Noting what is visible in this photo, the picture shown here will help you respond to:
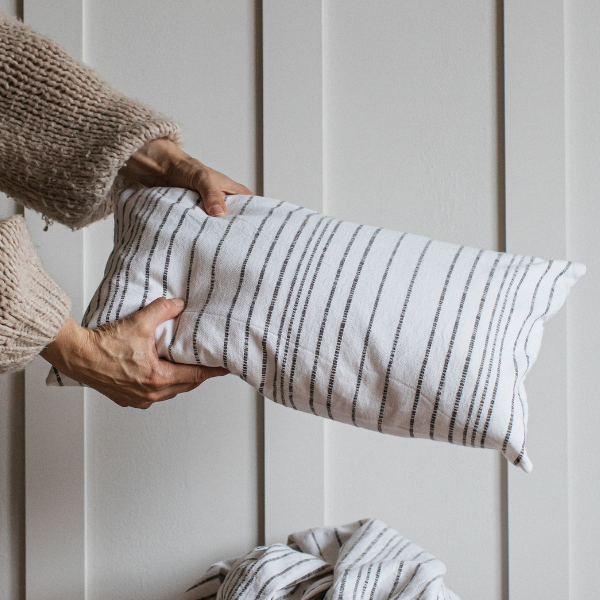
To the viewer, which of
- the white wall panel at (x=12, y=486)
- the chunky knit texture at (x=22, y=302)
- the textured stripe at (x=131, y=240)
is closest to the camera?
the chunky knit texture at (x=22, y=302)

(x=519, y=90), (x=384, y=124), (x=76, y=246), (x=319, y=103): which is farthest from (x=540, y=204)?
(x=76, y=246)

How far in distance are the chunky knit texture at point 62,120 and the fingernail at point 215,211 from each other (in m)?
0.11

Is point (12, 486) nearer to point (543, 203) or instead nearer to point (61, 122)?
point (61, 122)

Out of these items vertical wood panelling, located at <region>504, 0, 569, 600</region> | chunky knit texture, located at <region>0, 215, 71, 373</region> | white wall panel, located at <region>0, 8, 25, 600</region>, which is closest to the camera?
chunky knit texture, located at <region>0, 215, 71, 373</region>

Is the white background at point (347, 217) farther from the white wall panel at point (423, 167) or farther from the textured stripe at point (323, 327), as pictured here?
the textured stripe at point (323, 327)

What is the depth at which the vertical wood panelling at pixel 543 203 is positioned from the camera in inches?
37.9

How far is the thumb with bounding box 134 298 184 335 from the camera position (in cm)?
58

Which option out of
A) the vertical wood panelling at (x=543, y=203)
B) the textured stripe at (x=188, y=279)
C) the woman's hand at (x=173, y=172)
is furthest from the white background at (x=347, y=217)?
the textured stripe at (x=188, y=279)

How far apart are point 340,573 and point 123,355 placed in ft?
1.20

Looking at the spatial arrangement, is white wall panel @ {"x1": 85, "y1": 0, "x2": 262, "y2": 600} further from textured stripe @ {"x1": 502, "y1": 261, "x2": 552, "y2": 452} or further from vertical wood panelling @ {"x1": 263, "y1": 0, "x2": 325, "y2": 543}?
textured stripe @ {"x1": 502, "y1": 261, "x2": 552, "y2": 452}

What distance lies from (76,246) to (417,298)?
723 mm

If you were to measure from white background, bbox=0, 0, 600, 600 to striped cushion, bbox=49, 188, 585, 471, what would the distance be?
1.40 feet

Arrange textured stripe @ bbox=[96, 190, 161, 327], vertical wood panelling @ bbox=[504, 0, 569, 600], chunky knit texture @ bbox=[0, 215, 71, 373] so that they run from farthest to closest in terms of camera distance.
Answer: vertical wood panelling @ bbox=[504, 0, 569, 600], textured stripe @ bbox=[96, 190, 161, 327], chunky knit texture @ bbox=[0, 215, 71, 373]

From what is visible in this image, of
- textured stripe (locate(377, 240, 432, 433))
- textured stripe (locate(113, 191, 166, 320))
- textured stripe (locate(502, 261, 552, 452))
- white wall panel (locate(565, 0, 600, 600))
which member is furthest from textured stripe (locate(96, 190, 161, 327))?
white wall panel (locate(565, 0, 600, 600))
